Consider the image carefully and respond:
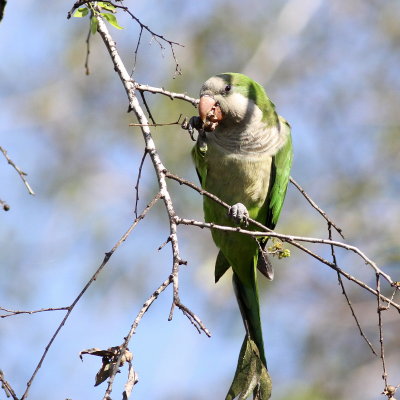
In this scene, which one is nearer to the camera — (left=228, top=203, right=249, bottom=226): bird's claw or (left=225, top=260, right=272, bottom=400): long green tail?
(left=225, top=260, right=272, bottom=400): long green tail

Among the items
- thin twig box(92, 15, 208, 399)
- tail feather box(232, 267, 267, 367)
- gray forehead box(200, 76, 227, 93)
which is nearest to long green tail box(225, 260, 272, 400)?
tail feather box(232, 267, 267, 367)

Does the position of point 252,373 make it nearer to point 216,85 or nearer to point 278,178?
point 278,178

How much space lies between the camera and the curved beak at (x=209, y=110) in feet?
11.8

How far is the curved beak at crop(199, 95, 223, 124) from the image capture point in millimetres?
3600

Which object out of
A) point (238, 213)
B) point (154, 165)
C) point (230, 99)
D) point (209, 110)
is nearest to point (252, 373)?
point (238, 213)

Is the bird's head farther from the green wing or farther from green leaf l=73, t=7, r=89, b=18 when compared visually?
green leaf l=73, t=7, r=89, b=18

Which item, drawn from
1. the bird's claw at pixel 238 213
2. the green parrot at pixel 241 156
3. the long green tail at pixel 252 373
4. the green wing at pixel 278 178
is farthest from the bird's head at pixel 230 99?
the long green tail at pixel 252 373

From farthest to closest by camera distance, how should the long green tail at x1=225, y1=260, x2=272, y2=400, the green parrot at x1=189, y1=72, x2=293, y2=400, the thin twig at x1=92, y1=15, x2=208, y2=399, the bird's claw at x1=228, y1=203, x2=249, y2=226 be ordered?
the green parrot at x1=189, y1=72, x2=293, y2=400 < the bird's claw at x1=228, y1=203, x2=249, y2=226 < the long green tail at x1=225, y1=260, x2=272, y2=400 < the thin twig at x1=92, y1=15, x2=208, y2=399

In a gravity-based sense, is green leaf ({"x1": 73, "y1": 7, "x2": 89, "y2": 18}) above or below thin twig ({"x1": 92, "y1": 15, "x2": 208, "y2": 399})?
above

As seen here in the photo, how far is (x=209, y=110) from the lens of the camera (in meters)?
3.67

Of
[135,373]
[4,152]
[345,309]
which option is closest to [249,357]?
[135,373]

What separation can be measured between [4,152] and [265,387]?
1.64 metres

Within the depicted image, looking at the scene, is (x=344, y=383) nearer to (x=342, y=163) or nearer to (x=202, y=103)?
(x=342, y=163)

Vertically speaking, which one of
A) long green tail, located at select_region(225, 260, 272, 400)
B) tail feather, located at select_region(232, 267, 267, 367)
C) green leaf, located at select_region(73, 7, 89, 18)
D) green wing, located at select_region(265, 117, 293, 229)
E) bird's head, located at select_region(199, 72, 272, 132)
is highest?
bird's head, located at select_region(199, 72, 272, 132)
